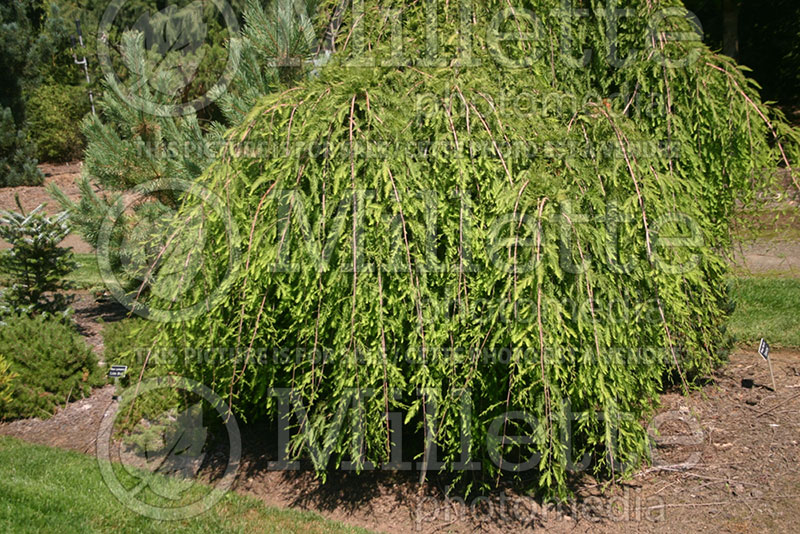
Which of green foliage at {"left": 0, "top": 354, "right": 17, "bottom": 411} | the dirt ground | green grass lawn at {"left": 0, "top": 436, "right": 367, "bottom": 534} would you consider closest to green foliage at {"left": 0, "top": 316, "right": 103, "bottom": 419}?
green foliage at {"left": 0, "top": 354, "right": 17, "bottom": 411}

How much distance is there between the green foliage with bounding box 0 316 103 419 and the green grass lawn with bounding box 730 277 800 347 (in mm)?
5808

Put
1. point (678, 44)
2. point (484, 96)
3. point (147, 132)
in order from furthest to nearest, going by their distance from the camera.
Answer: point (147, 132), point (678, 44), point (484, 96)

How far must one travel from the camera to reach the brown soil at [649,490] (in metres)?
3.71

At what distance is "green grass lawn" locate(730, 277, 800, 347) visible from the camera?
603 cm

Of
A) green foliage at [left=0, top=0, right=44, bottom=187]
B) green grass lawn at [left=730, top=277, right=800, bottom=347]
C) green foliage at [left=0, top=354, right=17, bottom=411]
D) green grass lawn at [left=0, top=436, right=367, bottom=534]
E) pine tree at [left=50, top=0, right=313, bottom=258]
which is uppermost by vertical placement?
green foliage at [left=0, top=0, right=44, bottom=187]

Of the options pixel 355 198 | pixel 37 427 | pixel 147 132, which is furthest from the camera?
pixel 147 132

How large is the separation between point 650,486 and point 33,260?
6134 mm

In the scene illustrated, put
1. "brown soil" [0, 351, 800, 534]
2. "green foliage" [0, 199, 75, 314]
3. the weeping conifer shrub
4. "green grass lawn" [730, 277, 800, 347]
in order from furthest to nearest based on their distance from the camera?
"green foliage" [0, 199, 75, 314] < "green grass lawn" [730, 277, 800, 347] < "brown soil" [0, 351, 800, 534] < the weeping conifer shrub

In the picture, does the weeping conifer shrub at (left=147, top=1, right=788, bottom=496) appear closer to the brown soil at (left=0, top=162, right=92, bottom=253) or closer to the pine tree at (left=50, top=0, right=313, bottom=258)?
the pine tree at (left=50, top=0, right=313, bottom=258)

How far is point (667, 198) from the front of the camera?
3.60m

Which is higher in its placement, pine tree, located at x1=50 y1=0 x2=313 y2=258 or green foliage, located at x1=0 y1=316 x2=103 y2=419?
pine tree, located at x1=50 y1=0 x2=313 y2=258

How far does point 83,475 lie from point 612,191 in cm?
380

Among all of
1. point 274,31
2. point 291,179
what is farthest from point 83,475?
point 274,31

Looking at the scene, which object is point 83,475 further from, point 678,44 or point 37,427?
point 678,44
